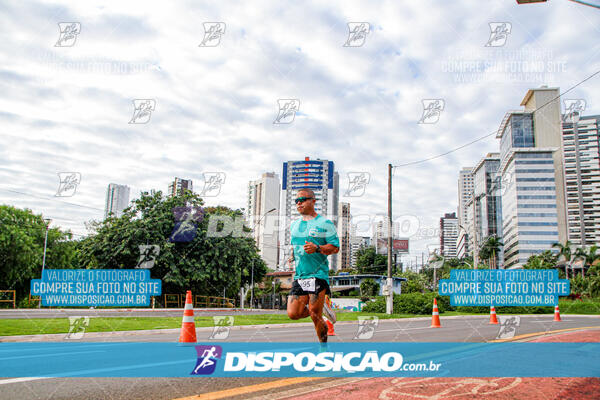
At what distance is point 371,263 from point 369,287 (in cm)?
2182

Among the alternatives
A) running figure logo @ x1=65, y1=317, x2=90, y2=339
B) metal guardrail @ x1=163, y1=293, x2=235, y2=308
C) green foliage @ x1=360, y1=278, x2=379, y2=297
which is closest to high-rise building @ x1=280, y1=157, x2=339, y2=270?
green foliage @ x1=360, y1=278, x2=379, y2=297

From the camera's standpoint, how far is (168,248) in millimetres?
31859

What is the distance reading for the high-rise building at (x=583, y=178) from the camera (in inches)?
7435

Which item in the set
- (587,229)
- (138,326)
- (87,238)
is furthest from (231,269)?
(587,229)

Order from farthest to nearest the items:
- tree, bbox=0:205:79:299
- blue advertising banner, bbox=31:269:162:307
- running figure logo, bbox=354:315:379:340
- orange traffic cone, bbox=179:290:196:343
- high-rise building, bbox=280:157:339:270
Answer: high-rise building, bbox=280:157:339:270, tree, bbox=0:205:79:299, blue advertising banner, bbox=31:269:162:307, running figure logo, bbox=354:315:379:340, orange traffic cone, bbox=179:290:196:343

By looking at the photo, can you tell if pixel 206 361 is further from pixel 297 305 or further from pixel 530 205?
pixel 530 205

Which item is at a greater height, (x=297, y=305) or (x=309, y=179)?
(x=309, y=179)

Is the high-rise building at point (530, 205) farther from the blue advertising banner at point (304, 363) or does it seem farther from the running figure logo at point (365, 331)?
the blue advertising banner at point (304, 363)

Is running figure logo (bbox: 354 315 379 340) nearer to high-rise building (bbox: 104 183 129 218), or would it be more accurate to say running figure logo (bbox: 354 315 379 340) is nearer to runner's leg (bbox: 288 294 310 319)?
runner's leg (bbox: 288 294 310 319)

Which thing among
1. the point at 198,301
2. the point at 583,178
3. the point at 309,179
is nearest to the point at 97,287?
the point at 198,301

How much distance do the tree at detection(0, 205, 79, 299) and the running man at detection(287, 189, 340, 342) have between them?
36.6 metres

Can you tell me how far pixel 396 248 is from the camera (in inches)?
3322

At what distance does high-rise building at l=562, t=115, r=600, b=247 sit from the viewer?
7435 inches

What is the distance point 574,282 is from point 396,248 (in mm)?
30256
